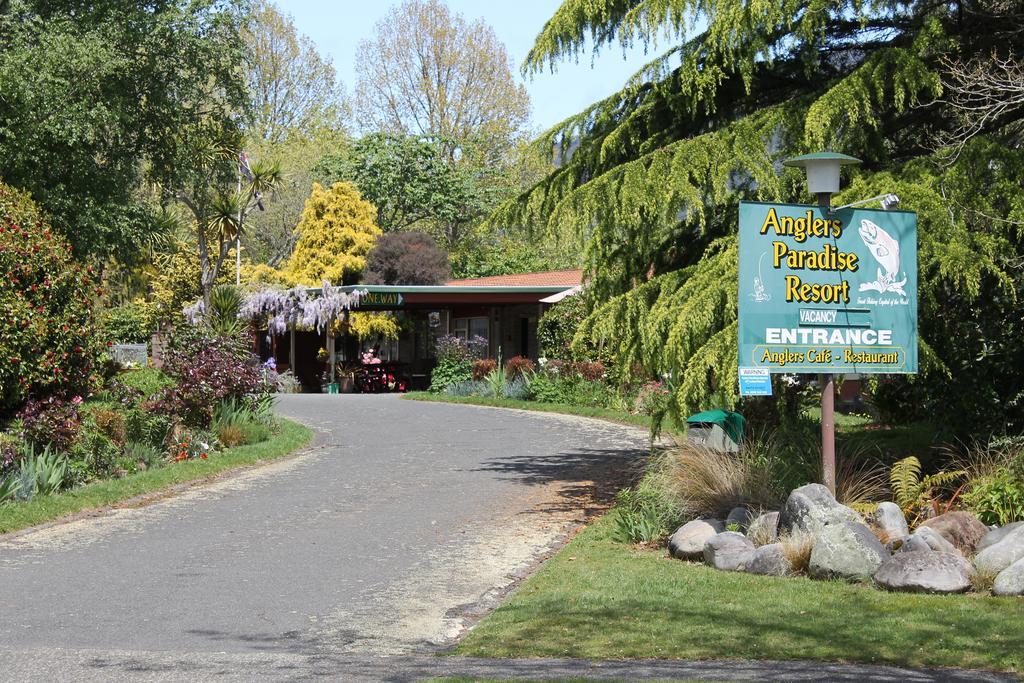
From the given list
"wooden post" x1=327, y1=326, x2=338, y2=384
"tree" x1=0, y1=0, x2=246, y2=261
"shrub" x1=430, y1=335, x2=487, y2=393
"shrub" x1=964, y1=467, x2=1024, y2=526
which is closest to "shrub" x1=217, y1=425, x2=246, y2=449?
"tree" x1=0, y1=0, x2=246, y2=261

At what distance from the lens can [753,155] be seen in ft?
38.0

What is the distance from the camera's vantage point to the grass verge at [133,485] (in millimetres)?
11859

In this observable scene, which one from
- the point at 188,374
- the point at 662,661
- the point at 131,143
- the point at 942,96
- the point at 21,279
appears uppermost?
the point at 131,143

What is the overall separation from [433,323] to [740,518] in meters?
31.0

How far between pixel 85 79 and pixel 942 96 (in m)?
14.7

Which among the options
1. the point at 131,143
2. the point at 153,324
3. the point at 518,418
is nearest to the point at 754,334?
the point at 518,418

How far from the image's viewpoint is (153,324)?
43906 mm

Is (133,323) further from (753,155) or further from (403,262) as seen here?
(753,155)

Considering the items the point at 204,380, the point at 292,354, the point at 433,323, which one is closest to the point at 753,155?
the point at 204,380

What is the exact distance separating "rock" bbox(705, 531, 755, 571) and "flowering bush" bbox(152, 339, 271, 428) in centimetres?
1061

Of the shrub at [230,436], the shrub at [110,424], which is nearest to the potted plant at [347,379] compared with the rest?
the shrub at [230,436]

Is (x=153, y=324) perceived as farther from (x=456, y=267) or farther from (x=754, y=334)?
(x=754, y=334)

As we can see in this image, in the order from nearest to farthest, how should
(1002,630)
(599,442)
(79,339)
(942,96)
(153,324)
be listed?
1. (1002,630)
2. (942,96)
3. (79,339)
4. (599,442)
5. (153,324)

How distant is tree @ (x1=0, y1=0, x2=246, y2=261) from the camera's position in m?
19.9
